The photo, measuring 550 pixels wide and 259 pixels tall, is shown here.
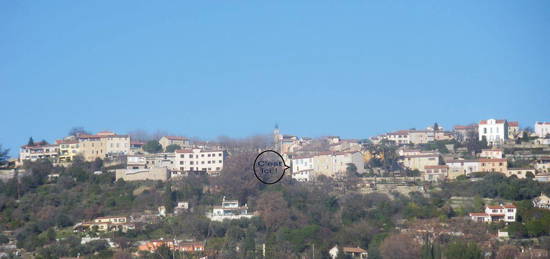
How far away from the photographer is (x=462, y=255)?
24922 mm

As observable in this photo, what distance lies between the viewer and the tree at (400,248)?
26312mm

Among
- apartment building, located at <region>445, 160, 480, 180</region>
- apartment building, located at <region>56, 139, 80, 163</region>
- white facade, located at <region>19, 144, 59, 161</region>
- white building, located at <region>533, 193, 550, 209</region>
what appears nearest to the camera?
white building, located at <region>533, 193, 550, 209</region>

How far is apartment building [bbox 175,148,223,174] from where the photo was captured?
40.8 metres

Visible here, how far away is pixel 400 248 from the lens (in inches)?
1051

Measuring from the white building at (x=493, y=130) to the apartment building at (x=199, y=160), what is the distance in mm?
12195

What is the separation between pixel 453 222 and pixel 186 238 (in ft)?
26.2

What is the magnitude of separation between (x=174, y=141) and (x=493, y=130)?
14.4 meters

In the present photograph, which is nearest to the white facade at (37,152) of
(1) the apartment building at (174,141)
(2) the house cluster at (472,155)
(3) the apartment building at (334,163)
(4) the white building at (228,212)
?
(1) the apartment building at (174,141)

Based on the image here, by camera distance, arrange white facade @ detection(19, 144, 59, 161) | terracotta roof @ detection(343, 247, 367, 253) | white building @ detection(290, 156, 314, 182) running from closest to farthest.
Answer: terracotta roof @ detection(343, 247, 367, 253), white building @ detection(290, 156, 314, 182), white facade @ detection(19, 144, 59, 161)

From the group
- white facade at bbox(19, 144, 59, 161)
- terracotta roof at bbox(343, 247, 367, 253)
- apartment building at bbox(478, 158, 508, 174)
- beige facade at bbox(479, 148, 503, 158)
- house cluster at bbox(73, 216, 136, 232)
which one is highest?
white facade at bbox(19, 144, 59, 161)

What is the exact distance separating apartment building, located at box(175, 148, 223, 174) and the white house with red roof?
1226cm

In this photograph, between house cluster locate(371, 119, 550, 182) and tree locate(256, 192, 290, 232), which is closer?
tree locate(256, 192, 290, 232)

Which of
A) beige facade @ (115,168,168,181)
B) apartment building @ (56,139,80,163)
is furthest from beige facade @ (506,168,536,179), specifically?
apartment building @ (56,139,80,163)

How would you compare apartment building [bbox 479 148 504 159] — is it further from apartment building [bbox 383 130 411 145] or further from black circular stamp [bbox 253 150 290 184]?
black circular stamp [bbox 253 150 290 184]
